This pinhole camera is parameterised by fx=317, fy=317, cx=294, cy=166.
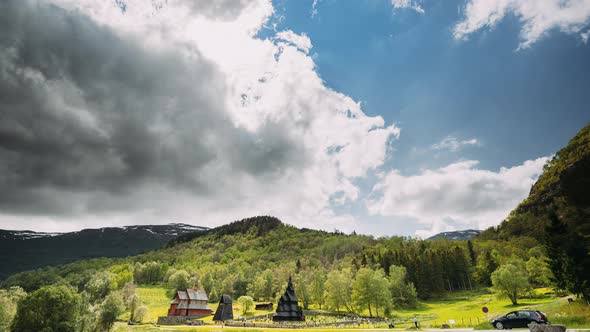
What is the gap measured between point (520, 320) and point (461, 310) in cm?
5024

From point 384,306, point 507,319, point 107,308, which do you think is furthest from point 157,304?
point 507,319

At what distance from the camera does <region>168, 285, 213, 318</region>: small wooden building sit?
302ft

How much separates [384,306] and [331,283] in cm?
1813

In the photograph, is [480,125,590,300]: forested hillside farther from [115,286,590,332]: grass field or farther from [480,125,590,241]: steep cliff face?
[115,286,590,332]: grass field

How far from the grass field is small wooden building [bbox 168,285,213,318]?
195 inches

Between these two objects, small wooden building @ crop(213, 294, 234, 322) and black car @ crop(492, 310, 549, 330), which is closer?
black car @ crop(492, 310, 549, 330)

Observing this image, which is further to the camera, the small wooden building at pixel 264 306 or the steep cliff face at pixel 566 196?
the steep cliff face at pixel 566 196

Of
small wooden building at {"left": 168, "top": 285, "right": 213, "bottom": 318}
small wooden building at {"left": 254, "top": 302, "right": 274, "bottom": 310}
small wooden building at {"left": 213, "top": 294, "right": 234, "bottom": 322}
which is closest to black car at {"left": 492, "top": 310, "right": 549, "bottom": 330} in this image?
small wooden building at {"left": 213, "top": 294, "right": 234, "bottom": 322}

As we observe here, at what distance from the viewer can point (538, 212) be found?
19538cm

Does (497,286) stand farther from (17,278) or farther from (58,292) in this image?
(17,278)

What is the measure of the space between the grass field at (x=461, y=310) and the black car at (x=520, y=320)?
1737mm

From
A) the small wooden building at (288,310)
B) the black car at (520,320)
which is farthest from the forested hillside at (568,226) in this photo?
the small wooden building at (288,310)

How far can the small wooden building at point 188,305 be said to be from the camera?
302 feet

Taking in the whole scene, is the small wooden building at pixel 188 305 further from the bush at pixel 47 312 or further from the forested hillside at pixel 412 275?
the bush at pixel 47 312
